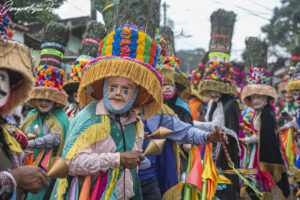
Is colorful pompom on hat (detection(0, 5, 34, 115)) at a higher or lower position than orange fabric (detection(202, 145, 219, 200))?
higher

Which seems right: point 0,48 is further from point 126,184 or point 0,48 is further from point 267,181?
point 267,181

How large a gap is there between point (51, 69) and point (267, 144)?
405 cm

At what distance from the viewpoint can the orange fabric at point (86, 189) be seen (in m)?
2.77

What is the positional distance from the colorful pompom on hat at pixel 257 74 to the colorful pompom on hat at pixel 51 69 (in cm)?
362

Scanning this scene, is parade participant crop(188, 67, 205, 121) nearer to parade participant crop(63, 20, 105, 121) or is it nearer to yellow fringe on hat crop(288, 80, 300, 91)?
yellow fringe on hat crop(288, 80, 300, 91)

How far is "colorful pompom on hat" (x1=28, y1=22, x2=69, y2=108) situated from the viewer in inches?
205

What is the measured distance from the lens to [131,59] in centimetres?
315

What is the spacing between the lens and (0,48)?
6.47 feet

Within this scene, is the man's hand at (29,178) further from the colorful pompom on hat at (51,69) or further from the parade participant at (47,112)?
the colorful pompom on hat at (51,69)

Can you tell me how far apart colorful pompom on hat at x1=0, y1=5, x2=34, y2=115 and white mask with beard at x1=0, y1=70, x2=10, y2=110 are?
42 mm

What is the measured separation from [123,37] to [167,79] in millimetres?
1726

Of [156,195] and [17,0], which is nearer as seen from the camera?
[17,0]

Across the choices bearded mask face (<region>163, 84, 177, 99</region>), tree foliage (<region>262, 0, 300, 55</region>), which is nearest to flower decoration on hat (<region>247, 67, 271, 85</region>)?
bearded mask face (<region>163, 84, 177, 99</region>)

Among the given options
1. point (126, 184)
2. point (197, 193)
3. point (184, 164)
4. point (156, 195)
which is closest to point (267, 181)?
point (184, 164)
